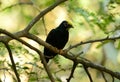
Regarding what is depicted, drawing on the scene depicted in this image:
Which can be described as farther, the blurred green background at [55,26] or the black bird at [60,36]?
the black bird at [60,36]

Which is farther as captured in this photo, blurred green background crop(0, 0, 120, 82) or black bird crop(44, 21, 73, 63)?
black bird crop(44, 21, 73, 63)

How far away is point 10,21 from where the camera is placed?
4.53 metres

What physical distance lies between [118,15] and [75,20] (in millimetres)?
400

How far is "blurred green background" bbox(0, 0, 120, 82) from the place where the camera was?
98.1 inches

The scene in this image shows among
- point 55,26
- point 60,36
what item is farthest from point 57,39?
point 55,26

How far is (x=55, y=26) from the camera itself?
15.0 ft

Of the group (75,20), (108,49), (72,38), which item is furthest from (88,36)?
(75,20)

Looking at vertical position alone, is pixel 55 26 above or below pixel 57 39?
below

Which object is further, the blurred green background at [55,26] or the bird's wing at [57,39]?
the bird's wing at [57,39]

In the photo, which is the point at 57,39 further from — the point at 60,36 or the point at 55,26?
the point at 55,26

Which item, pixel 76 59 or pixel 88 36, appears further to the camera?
pixel 88 36

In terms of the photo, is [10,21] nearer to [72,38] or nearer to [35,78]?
[72,38]

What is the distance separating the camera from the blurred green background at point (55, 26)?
2.49 meters

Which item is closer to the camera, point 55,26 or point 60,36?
point 60,36
